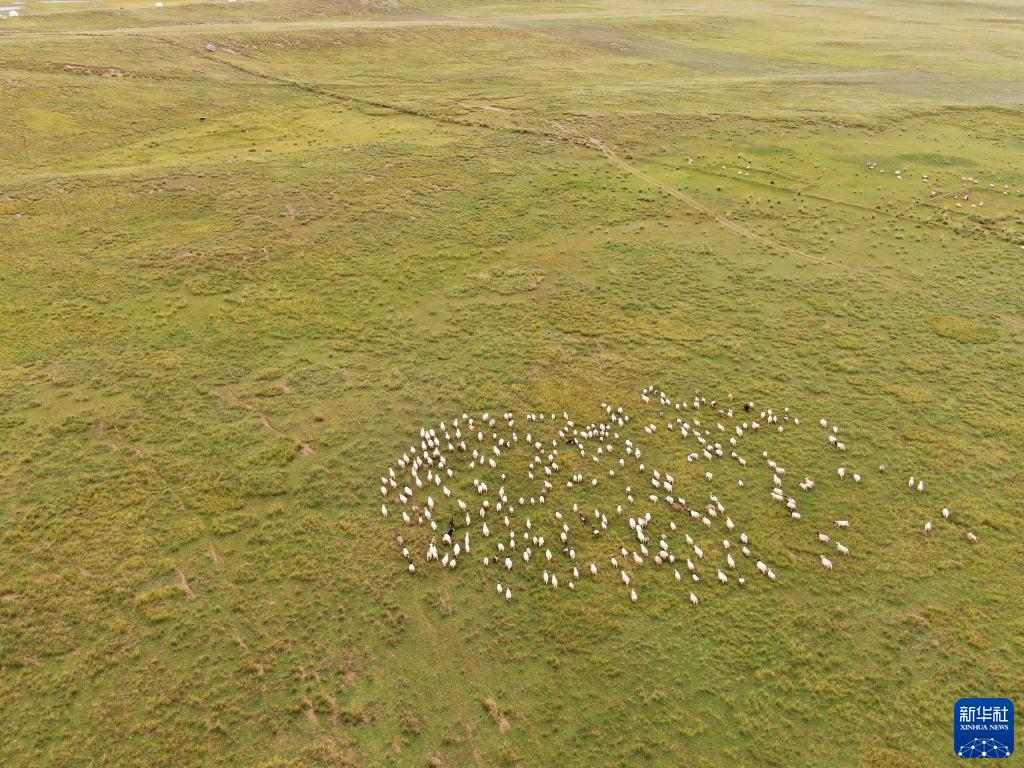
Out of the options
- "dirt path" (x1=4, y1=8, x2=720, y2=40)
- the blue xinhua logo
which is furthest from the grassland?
"dirt path" (x1=4, y1=8, x2=720, y2=40)

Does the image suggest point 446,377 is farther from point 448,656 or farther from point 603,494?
point 448,656

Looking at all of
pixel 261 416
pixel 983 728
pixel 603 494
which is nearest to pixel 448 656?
pixel 603 494

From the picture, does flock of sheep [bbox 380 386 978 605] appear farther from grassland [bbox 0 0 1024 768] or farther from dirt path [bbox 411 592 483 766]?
dirt path [bbox 411 592 483 766]

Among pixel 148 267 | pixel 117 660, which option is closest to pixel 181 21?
pixel 148 267

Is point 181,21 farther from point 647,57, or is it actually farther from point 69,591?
point 69,591

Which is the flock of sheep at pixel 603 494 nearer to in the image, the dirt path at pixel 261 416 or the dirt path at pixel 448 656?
the dirt path at pixel 448 656

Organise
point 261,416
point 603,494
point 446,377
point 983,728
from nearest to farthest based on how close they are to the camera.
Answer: point 983,728
point 603,494
point 261,416
point 446,377
